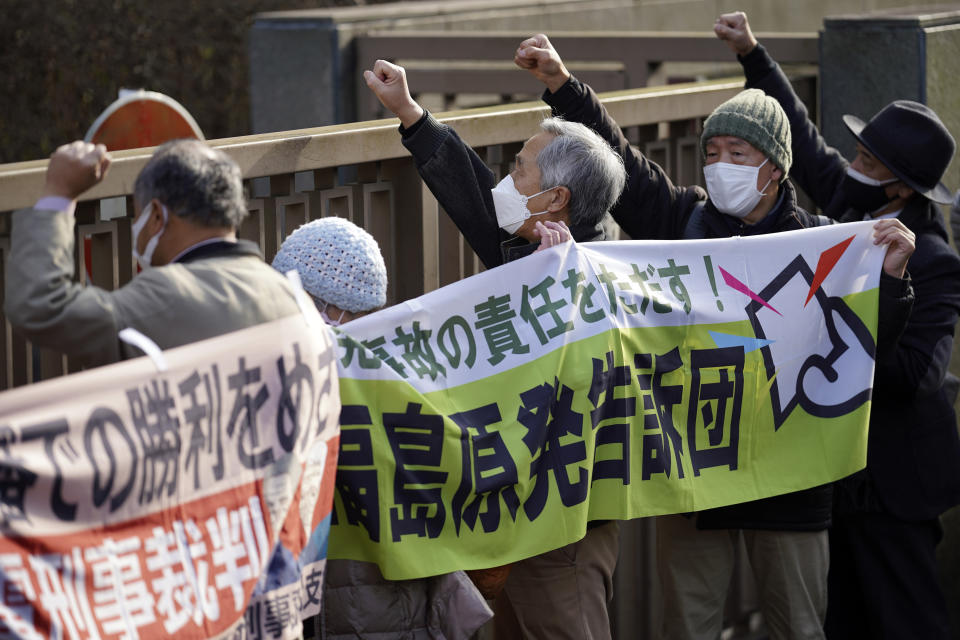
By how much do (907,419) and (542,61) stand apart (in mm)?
1828

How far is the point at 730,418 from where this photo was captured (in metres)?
4.41

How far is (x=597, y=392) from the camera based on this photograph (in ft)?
13.2

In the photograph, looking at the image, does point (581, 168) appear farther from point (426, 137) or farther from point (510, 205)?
point (426, 137)

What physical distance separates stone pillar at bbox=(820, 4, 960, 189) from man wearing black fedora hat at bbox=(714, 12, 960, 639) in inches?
40.9

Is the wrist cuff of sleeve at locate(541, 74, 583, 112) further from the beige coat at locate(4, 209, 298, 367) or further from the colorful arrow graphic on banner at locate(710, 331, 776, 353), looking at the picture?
the beige coat at locate(4, 209, 298, 367)

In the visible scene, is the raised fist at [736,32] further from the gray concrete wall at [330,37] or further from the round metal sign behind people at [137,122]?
the gray concrete wall at [330,37]

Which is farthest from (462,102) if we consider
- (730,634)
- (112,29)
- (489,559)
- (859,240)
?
(489,559)

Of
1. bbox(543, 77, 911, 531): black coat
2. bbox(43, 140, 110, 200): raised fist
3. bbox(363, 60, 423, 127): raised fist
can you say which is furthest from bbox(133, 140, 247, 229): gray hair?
bbox(543, 77, 911, 531): black coat

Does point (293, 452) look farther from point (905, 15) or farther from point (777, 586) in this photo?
point (905, 15)

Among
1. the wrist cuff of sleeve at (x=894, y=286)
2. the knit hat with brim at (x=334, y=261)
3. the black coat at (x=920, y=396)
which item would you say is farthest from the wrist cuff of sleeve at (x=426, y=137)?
the black coat at (x=920, y=396)

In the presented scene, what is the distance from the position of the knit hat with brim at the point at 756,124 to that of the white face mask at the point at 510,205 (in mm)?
821

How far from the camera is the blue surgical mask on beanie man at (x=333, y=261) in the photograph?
11.6 ft

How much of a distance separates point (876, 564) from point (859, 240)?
4.11 feet

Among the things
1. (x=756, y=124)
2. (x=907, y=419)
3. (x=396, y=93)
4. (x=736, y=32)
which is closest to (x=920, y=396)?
(x=907, y=419)
